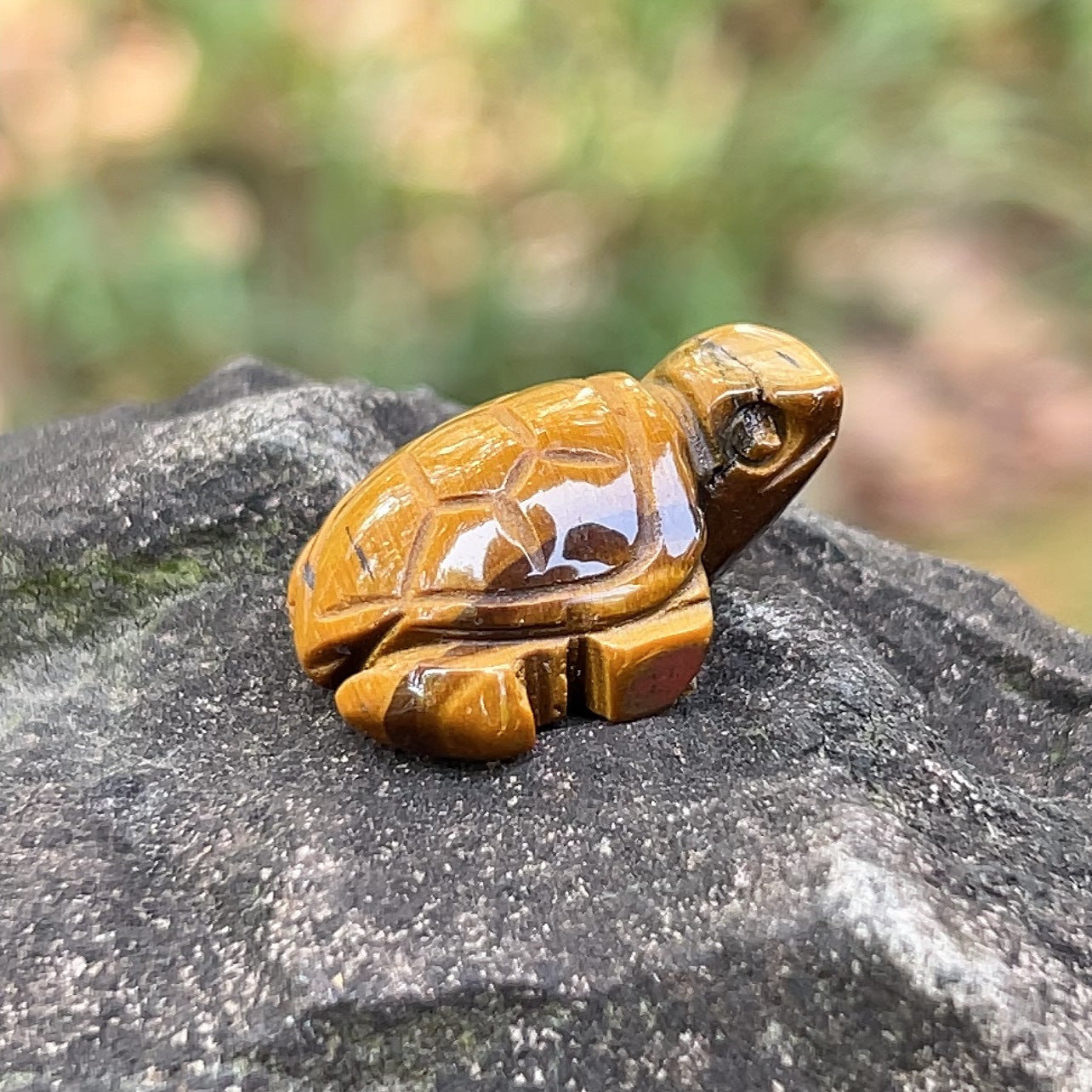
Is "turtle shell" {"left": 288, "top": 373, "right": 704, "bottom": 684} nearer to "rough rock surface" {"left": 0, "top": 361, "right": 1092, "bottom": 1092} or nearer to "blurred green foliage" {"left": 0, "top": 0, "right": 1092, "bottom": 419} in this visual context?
"rough rock surface" {"left": 0, "top": 361, "right": 1092, "bottom": 1092}

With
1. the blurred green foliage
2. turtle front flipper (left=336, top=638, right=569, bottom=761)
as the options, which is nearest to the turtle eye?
turtle front flipper (left=336, top=638, right=569, bottom=761)

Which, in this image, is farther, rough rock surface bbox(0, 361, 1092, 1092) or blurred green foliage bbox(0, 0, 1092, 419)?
blurred green foliage bbox(0, 0, 1092, 419)

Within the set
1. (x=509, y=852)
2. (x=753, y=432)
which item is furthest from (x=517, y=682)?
(x=753, y=432)

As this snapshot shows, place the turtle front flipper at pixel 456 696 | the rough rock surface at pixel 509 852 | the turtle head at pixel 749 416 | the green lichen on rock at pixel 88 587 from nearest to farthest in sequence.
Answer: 1. the rough rock surface at pixel 509 852
2. the turtle front flipper at pixel 456 696
3. the turtle head at pixel 749 416
4. the green lichen on rock at pixel 88 587

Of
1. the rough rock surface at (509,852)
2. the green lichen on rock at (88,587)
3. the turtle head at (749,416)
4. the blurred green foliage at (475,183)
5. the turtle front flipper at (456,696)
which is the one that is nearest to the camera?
the rough rock surface at (509,852)

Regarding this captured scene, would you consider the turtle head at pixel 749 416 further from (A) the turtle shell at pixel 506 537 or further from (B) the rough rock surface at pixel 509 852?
(B) the rough rock surface at pixel 509 852

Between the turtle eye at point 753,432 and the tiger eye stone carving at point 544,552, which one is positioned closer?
the tiger eye stone carving at point 544,552

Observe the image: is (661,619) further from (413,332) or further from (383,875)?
(413,332)

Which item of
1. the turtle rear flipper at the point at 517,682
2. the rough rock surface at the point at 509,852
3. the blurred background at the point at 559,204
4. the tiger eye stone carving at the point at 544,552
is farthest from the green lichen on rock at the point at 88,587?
the blurred background at the point at 559,204
